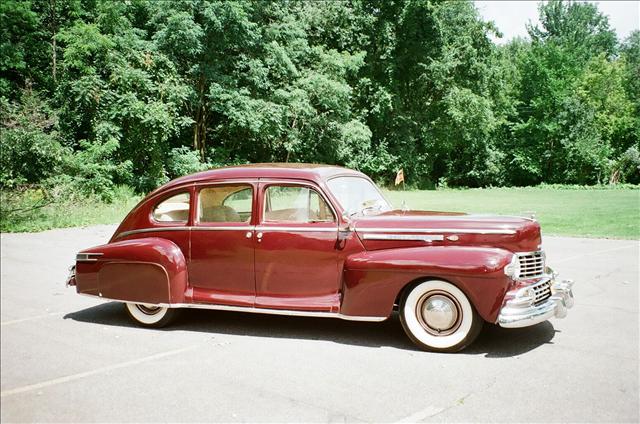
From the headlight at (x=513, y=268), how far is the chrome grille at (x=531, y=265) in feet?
0.45

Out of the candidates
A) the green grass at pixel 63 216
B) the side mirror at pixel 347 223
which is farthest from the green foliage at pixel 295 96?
the side mirror at pixel 347 223

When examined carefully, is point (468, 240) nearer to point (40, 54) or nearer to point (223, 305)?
point (223, 305)

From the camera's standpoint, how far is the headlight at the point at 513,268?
4.50m

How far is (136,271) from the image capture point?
5.51 m

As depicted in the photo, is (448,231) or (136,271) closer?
(448,231)

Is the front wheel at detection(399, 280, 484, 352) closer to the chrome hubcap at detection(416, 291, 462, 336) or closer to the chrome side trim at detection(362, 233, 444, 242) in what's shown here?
the chrome hubcap at detection(416, 291, 462, 336)

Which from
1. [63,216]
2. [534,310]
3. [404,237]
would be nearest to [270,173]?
[404,237]

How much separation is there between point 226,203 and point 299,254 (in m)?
1.07

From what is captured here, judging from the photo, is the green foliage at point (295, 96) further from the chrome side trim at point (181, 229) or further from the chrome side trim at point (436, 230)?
the chrome side trim at point (436, 230)

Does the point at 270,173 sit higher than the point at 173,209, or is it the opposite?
the point at 270,173

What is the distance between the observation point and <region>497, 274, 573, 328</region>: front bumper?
4445 mm

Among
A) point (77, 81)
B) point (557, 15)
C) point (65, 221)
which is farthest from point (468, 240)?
point (557, 15)

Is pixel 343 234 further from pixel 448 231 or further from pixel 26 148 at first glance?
pixel 26 148

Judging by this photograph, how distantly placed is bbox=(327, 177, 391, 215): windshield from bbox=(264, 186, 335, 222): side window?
0.20 metres
